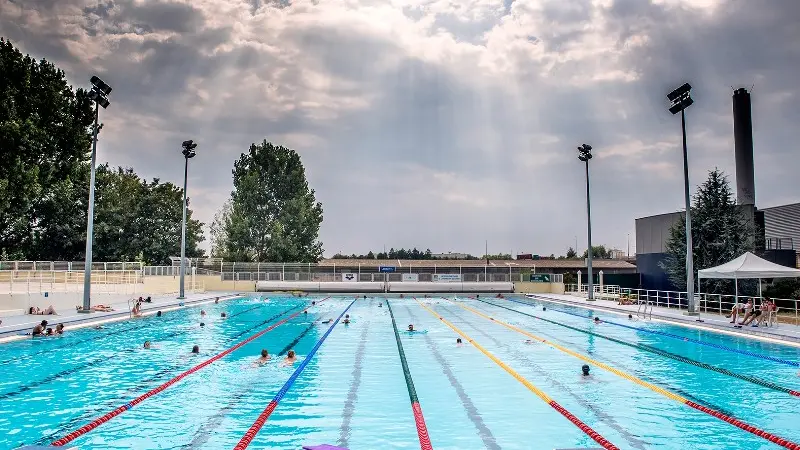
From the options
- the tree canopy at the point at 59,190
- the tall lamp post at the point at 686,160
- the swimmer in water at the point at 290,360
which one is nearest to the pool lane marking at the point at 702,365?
the tall lamp post at the point at 686,160

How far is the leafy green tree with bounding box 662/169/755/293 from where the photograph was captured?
25.4 meters

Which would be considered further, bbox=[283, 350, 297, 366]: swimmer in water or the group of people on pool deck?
the group of people on pool deck

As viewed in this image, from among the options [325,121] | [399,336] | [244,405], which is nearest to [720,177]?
[399,336]

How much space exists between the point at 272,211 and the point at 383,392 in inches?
1889

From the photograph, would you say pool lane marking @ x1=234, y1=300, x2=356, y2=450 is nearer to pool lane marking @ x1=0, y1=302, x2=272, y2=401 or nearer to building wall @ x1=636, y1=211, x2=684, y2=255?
pool lane marking @ x1=0, y1=302, x2=272, y2=401

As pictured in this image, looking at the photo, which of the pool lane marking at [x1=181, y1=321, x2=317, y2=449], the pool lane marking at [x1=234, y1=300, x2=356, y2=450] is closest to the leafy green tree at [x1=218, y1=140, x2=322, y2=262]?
the pool lane marking at [x1=234, y1=300, x2=356, y2=450]

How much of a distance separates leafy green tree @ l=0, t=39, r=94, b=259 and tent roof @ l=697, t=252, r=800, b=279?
26.8 meters

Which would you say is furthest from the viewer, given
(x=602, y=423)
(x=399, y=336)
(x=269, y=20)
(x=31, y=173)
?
(x=269, y=20)

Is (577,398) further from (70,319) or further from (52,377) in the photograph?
(70,319)

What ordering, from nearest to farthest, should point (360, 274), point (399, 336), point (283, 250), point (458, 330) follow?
point (399, 336)
point (458, 330)
point (360, 274)
point (283, 250)

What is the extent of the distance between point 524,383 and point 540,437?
3423 millimetres

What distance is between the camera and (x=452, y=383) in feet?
32.8

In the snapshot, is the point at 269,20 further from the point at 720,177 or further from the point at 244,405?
the point at 244,405

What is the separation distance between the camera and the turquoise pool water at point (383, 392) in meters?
6.66
